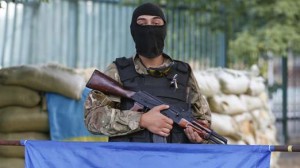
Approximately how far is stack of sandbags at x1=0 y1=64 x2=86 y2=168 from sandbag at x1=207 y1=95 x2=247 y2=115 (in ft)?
7.30

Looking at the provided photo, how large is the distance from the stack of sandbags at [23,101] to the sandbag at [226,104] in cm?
223

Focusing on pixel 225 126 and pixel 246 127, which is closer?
pixel 225 126

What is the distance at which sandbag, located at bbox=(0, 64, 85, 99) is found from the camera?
468 centimetres

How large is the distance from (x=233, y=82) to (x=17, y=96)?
317cm

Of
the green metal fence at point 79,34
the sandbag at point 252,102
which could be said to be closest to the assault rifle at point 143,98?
the green metal fence at point 79,34

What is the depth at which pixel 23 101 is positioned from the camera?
4.72 m

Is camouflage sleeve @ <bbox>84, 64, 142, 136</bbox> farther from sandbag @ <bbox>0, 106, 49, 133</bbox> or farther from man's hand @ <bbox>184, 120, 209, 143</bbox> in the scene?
sandbag @ <bbox>0, 106, 49, 133</bbox>

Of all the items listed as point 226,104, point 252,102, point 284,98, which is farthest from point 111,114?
point 284,98

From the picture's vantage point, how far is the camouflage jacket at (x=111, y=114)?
2.67 m

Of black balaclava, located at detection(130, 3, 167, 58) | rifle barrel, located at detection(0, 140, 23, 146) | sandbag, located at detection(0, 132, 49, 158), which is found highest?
black balaclava, located at detection(130, 3, 167, 58)

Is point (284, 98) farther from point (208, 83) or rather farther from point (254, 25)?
point (208, 83)

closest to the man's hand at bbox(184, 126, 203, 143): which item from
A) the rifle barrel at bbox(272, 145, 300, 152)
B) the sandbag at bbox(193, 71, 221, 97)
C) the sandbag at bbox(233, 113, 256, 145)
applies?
the rifle barrel at bbox(272, 145, 300, 152)

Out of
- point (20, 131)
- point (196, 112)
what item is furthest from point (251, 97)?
point (196, 112)

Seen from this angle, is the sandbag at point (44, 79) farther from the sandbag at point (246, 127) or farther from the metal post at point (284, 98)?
the metal post at point (284, 98)
